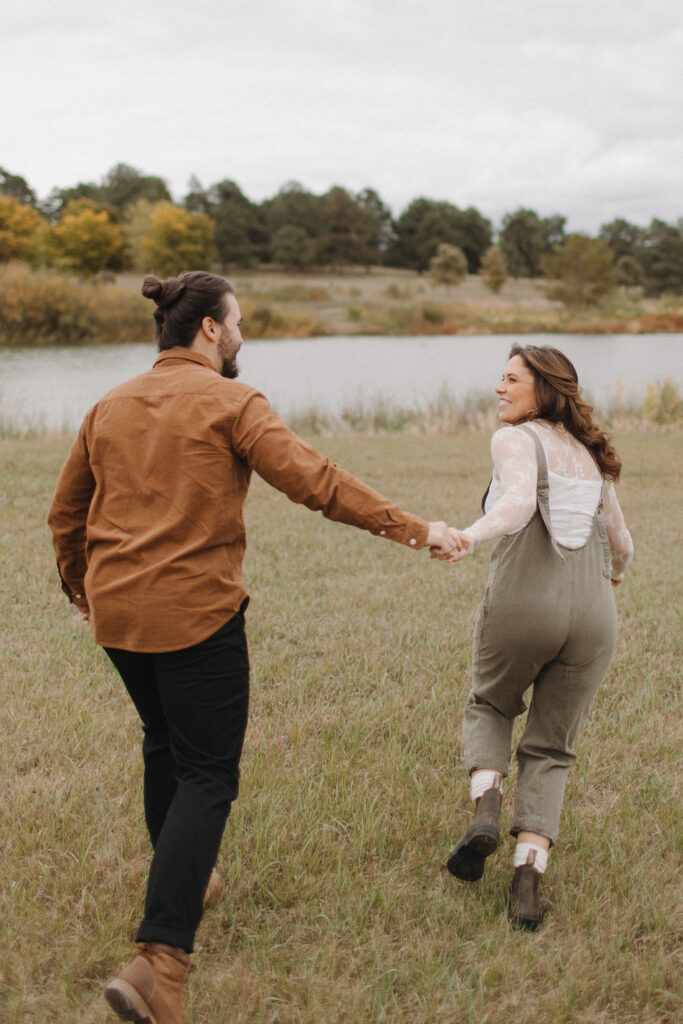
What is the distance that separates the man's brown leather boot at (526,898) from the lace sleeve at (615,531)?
99cm

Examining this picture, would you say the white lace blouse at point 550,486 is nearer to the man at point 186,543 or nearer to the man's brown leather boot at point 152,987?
the man at point 186,543

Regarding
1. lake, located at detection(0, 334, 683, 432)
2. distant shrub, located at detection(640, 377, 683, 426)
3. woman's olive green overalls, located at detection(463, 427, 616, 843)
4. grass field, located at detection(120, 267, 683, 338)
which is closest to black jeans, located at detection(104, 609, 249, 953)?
woman's olive green overalls, located at detection(463, 427, 616, 843)

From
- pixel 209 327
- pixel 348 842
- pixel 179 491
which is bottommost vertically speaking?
pixel 348 842

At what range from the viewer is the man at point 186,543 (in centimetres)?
201

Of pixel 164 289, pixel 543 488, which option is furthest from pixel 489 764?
pixel 164 289

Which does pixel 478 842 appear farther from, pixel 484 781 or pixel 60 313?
→ pixel 60 313

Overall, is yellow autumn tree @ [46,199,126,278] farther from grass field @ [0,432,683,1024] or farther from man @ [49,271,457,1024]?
man @ [49,271,457,1024]

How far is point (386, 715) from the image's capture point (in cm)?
383

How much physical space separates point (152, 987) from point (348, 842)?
1.08 metres

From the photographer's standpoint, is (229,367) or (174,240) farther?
(174,240)

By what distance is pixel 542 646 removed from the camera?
8.12 ft

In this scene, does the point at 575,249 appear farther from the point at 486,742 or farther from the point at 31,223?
the point at 486,742

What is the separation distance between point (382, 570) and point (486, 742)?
3.72m

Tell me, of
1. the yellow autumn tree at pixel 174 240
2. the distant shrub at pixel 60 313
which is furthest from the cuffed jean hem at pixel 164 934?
the yellow autumn tree at pixel 174 240
